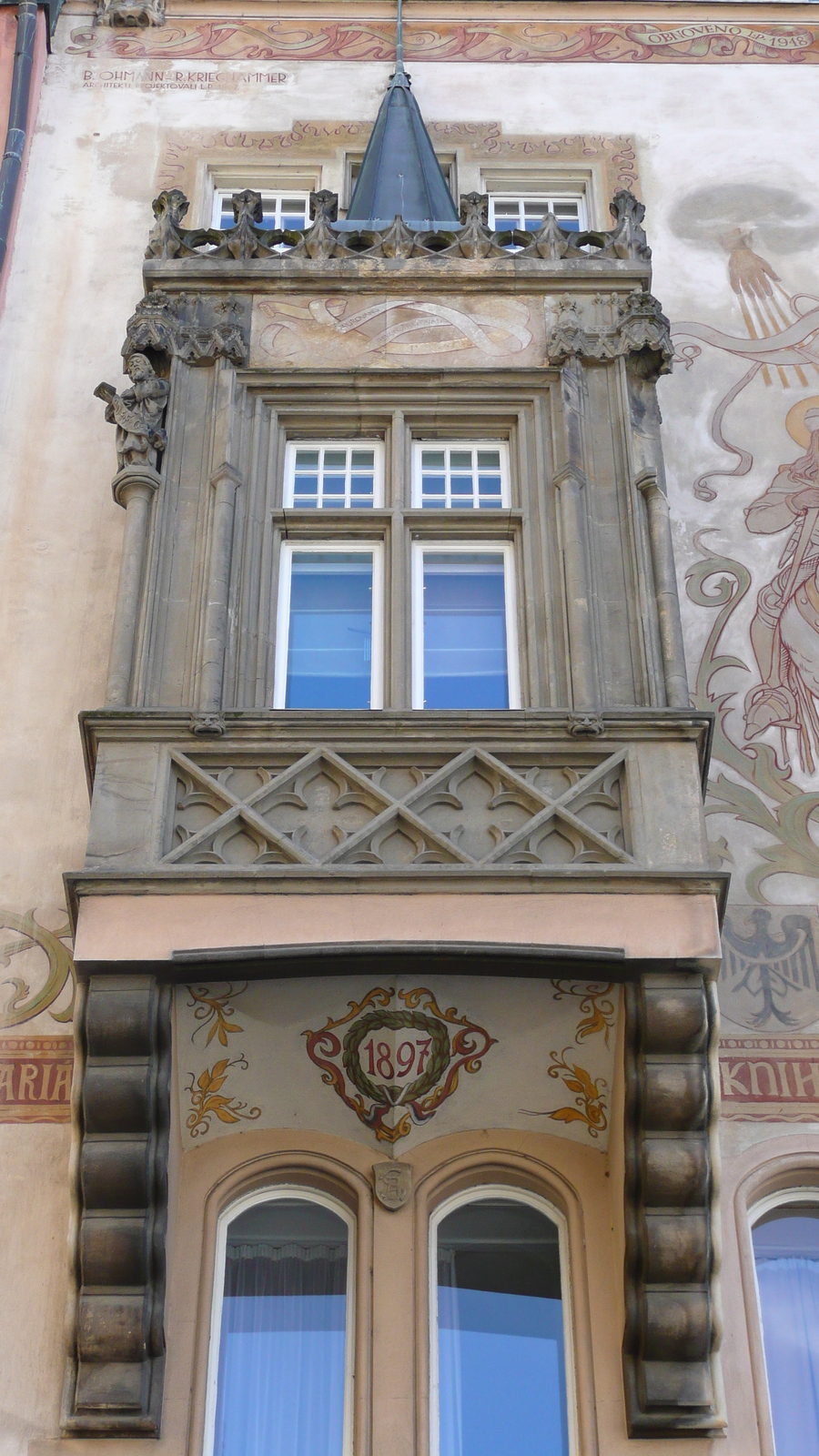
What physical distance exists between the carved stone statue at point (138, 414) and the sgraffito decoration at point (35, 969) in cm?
274

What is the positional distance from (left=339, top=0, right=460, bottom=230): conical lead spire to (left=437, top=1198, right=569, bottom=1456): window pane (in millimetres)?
7243

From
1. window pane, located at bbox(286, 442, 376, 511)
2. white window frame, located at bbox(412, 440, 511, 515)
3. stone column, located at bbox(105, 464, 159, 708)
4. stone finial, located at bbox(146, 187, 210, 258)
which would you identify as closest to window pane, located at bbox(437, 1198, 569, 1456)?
stone column, located at bbox(105, 464, 159, 708)

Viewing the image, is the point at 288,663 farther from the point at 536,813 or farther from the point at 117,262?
the point at 117,262

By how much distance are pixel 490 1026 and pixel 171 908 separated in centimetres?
173

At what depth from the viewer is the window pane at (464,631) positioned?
422 inches

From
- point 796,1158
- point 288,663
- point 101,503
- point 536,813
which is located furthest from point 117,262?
point 796,1158

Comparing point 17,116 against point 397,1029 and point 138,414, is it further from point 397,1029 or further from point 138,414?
point 397,1029

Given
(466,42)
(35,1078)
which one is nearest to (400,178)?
(466,42)

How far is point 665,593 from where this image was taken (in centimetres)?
1059

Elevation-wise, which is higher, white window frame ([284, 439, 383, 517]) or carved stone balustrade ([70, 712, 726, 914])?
white window frame ([284, 439, 383, 517])

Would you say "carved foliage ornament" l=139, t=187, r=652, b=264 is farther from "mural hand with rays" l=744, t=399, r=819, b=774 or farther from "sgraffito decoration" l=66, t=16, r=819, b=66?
"sgraffito decoration" l=66, t=16, r=819, b=66

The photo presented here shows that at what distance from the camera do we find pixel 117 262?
14766 mm

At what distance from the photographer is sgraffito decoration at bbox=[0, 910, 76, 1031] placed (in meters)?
10.6

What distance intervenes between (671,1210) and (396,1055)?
62.2 inches
